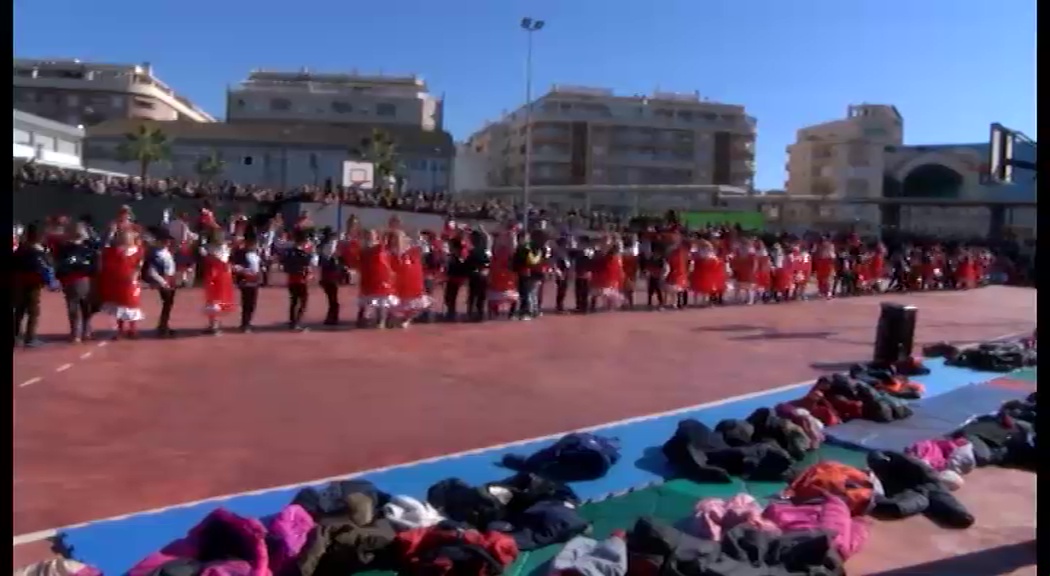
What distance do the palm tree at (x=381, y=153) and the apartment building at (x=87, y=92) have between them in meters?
21.4

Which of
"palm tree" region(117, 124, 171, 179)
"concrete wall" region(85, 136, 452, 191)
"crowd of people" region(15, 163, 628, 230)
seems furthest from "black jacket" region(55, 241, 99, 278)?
"palm tree" region(117, 124, 171, 179)

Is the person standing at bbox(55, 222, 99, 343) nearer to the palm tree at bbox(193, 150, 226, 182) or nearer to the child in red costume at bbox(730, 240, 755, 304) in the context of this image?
the child in red costume at bbox(730, 240, 755, 304)

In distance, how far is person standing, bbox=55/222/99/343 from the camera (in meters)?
12.8

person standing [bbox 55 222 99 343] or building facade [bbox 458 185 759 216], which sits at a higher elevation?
building facade [bbox 458 185 759 216]

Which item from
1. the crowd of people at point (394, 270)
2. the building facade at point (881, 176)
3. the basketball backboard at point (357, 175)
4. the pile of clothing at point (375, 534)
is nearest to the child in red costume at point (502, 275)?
the crowd of people at point (394, 270)

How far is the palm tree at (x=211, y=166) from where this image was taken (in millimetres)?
60872

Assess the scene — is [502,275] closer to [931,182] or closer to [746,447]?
[746,447]

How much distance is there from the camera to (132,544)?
5.85m

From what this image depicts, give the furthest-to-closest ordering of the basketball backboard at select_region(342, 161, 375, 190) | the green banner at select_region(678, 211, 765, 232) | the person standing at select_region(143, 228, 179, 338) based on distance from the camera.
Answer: the green banner at select_region(678, 211, 765, 232), the basketball backboard at select_region(342, 161, 375, 190), the person standing at select_region(143, 228, 179, 338)

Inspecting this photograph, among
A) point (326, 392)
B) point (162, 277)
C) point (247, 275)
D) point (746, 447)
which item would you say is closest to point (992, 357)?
point (746, 447)

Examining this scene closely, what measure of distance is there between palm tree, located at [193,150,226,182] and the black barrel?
2067 inches

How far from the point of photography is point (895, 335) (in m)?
12.8

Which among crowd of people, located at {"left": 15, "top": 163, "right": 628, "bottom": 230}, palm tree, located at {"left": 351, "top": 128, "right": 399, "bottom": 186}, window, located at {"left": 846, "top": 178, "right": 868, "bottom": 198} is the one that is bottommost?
crowd of people, located at {"left": 15, "top": 163, "right": 628, "bottom": 230}
